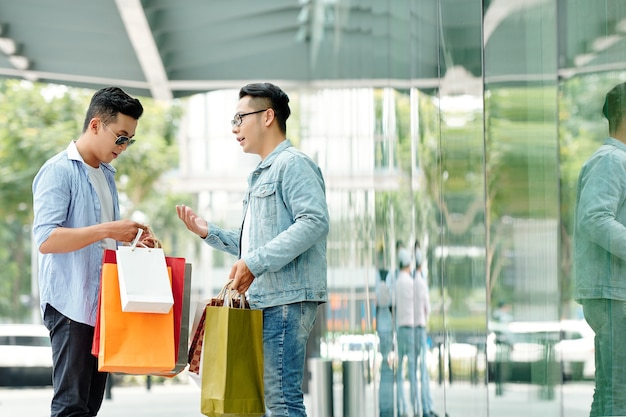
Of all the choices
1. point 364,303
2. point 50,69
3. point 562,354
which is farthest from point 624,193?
point 50,69

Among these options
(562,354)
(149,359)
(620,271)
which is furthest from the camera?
(149,359)

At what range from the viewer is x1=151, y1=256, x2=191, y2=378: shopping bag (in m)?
A: 4.07

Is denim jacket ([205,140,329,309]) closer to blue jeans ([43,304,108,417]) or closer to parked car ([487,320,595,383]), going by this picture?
blue jeans ([43,304,108,417])

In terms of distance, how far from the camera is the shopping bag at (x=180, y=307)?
160 inches

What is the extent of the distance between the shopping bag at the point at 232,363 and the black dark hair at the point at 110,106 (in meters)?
1.00

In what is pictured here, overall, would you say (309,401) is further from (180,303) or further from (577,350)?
(577,350)

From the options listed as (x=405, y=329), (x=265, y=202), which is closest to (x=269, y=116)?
(x=265, y=202)

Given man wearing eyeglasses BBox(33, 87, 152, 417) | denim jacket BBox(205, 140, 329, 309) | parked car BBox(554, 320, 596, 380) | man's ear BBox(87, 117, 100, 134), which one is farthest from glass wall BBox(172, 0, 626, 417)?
man's ear BBox(87, 117, 100, 134)

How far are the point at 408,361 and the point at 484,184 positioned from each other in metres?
2.31

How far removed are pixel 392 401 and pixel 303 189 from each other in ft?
7.87

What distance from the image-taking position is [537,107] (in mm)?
2711

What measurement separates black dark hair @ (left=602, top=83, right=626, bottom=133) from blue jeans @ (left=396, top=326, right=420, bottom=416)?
9.62ft

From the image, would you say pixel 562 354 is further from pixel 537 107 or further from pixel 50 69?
pixel 50 69

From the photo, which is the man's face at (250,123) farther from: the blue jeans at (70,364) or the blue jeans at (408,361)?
the blue jeans at (408,361)
